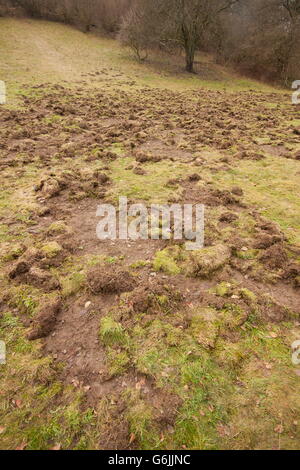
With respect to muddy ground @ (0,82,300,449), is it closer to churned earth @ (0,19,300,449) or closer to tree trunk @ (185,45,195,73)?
churned earth @ (0,19,300,449)

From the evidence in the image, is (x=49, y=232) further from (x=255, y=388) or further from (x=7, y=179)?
(x=255, y=388)

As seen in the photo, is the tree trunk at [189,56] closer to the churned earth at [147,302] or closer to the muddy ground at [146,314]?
the churned earth at [147,302]

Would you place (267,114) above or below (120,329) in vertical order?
above

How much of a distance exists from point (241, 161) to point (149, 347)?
6.60 m

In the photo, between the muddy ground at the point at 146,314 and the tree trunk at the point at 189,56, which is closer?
the muddy ground at the point at 146,314

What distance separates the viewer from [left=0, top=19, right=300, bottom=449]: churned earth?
7.97 ft

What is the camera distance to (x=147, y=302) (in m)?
3.46

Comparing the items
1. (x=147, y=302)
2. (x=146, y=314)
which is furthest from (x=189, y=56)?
(x=146, y=314)

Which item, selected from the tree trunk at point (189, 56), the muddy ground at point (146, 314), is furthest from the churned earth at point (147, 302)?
the tree trunk at point (189, 56)

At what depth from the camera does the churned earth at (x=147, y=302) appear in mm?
2430

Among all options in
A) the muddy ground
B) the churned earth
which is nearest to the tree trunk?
the churned earth

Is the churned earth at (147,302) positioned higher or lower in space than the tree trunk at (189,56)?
lower

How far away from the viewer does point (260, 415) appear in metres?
2.45

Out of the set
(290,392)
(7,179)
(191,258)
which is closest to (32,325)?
(191,258)
